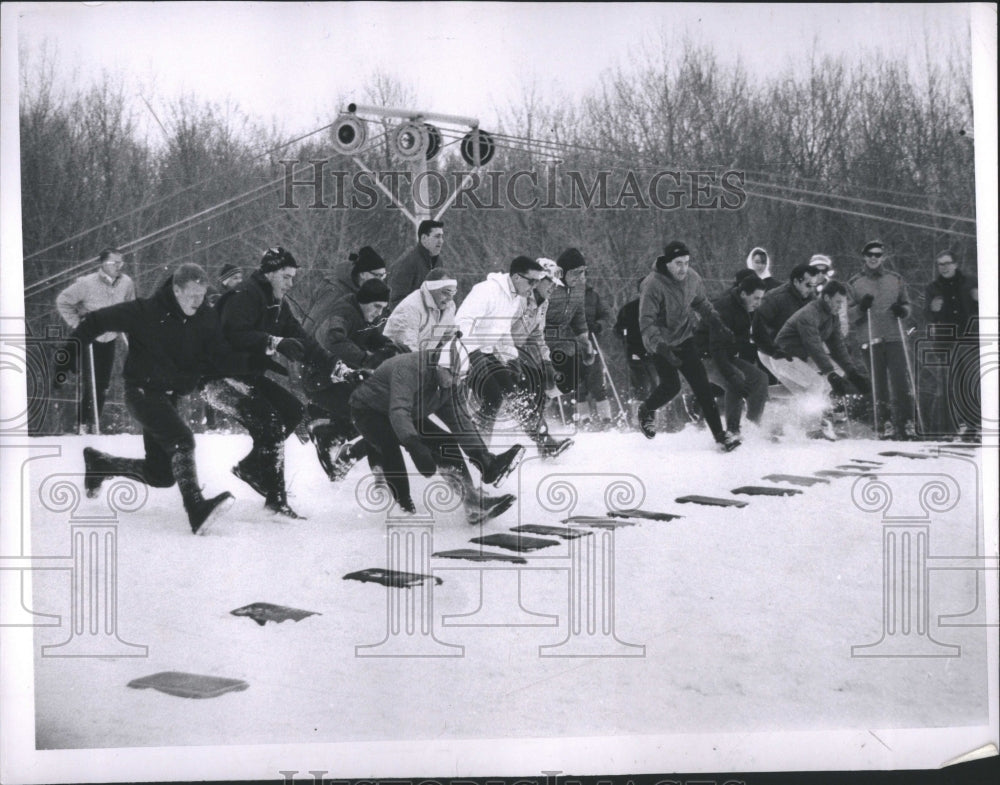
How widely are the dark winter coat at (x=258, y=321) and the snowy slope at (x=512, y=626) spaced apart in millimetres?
460

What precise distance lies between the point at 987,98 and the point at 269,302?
12.3 ft

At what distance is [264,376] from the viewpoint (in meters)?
5.89

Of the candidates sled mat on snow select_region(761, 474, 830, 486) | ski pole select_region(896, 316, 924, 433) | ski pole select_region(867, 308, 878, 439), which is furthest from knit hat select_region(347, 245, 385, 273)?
ski pole select_region(896, 316, 924, 433)

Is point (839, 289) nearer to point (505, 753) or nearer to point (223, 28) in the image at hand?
point (505, 753)

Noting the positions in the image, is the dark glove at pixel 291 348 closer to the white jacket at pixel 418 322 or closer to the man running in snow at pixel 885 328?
the white jacket at pixel 418 322

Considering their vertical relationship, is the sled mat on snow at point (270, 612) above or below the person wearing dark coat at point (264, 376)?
below

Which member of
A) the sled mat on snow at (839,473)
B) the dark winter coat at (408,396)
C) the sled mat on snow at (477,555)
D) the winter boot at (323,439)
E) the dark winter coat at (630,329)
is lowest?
the sled mat on snow at (477,555)

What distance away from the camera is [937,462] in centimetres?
612

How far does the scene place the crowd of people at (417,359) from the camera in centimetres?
580

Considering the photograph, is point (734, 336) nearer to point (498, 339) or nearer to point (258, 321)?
point (498, 339)

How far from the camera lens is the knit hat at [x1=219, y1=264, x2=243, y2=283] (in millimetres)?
5855

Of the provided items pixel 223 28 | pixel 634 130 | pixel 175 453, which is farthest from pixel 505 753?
pixel 223 28

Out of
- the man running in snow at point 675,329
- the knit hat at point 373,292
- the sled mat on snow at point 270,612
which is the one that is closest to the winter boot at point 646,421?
the man running in snow at point 675,329

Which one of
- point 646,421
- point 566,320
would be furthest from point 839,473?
point 566,320
